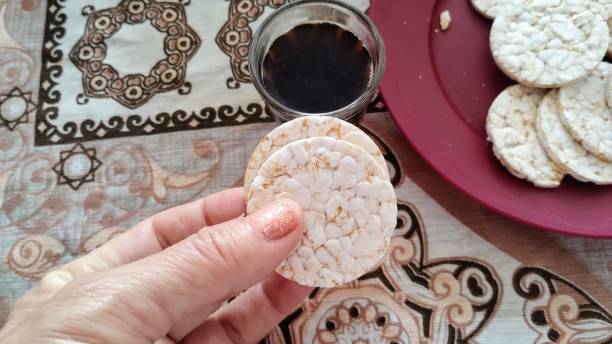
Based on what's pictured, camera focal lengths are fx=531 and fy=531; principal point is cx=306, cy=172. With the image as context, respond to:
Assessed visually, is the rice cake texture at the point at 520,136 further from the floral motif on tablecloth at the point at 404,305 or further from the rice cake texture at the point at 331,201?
the rice cake texture at the point at 331,201

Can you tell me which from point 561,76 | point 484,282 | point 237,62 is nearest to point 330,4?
point 237,62

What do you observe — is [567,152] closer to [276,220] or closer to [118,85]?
[276,220]

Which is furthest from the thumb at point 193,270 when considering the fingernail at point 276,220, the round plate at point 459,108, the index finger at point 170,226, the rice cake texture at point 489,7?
the rice cake texture at point 489,7

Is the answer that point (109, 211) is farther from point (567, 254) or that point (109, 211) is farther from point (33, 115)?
point (567, 254)

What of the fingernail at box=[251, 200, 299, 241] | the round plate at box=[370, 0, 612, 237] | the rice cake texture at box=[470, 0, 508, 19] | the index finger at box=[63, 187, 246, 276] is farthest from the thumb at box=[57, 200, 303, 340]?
the rice cake texture at box=[470, 0, 508, 19]

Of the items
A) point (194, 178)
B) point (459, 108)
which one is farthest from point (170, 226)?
point (459, 108)

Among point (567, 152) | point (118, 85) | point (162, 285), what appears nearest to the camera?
point (162, 285)

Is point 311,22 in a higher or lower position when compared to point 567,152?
higher
